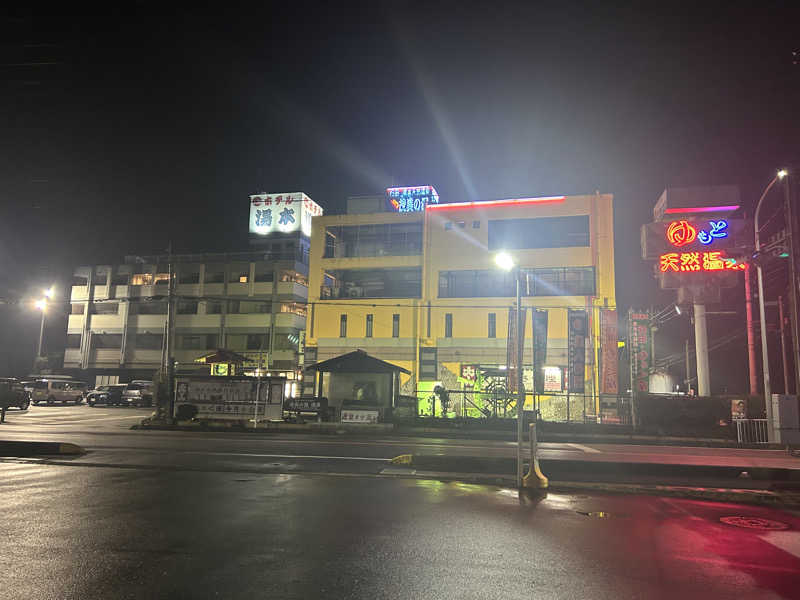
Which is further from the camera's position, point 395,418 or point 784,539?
point 395,418

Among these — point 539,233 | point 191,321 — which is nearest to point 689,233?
point 539,233

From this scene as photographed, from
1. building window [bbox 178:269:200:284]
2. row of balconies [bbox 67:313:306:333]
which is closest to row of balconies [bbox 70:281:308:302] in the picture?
building window [bbox 178:269:200:284]

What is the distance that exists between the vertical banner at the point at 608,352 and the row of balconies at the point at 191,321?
36.0 meters

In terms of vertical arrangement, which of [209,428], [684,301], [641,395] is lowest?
[209,428]

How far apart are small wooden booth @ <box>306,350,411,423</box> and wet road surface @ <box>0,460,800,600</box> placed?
52.1ft

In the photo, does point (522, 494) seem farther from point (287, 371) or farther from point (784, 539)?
point (287, 371)

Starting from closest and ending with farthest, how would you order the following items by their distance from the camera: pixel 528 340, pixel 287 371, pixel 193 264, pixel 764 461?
pixel 764 461 < pixel 528 340 < pixel 287 371 < pixel 193 264

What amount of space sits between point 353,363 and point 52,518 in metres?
20.9

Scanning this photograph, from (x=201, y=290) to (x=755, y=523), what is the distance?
62.2 m

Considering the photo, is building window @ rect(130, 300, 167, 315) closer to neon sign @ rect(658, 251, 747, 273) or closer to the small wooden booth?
the small wooden booth

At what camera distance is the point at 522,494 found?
10195 millimetres

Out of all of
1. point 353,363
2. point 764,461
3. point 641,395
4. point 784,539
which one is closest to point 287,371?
point 353,363

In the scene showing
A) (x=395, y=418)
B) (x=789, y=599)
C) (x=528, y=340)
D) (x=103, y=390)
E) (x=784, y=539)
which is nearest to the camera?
(x=789, y=599)

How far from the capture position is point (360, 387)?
2912 centimetres
